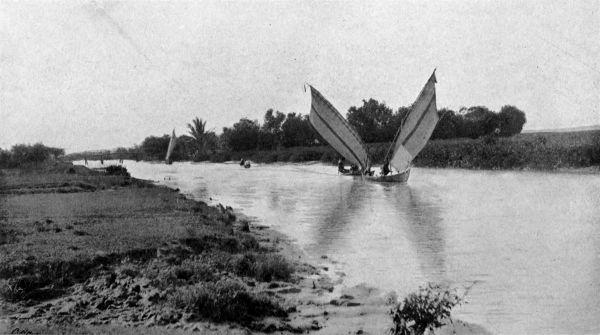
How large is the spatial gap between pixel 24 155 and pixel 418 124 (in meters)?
32.0

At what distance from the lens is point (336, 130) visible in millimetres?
40469

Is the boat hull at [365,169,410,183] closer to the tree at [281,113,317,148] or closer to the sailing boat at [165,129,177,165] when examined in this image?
the sailing boat at [165,129,177,165]

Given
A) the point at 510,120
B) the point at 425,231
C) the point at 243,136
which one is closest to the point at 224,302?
the point at 425,231

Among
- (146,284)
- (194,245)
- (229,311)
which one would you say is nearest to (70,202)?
(194,245)

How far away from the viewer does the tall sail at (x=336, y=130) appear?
4006 cm

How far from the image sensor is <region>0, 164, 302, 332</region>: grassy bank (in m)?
7.00

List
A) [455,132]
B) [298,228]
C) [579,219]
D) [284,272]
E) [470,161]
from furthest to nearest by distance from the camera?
[455,132] < [470,161] < [579,219] < [298,228] < [284,272]

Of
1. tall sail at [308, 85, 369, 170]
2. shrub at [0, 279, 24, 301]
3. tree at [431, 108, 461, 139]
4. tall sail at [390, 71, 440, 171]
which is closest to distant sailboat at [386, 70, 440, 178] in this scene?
tall sail at [390, 71, 440, 171]

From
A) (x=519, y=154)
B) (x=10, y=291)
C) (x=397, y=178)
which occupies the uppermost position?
(x=519, y=154)

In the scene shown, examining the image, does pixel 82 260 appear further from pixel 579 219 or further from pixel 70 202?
pixel 579 219

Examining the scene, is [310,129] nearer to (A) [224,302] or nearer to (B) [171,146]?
(B) [171,146]

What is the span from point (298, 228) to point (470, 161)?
37378 millimetres

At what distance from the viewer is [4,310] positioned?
708 centimetres

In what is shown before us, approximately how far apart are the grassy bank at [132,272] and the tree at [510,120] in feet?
249
